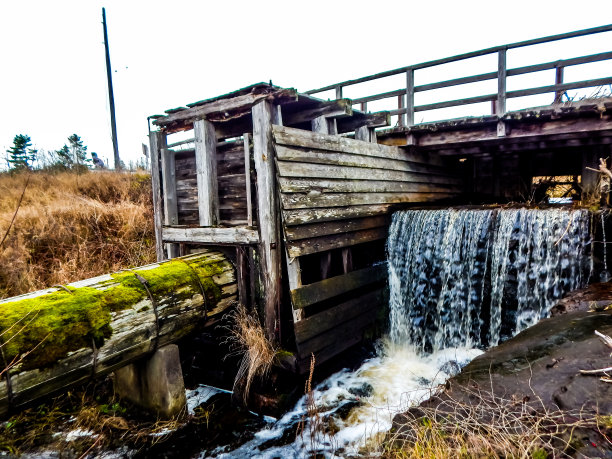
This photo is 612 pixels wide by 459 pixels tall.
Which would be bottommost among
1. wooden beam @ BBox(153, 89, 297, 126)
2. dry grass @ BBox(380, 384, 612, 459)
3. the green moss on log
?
dry grass @ BBox(380, 384, 612, 459)

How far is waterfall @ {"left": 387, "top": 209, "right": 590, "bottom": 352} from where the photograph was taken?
522 centimetres

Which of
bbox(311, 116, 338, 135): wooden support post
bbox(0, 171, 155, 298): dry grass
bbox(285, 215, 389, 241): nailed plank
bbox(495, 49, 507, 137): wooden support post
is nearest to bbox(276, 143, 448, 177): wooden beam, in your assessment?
bbox(311, 116, 338, 135): wooden support post

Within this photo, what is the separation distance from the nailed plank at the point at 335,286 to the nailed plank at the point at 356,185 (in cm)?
134

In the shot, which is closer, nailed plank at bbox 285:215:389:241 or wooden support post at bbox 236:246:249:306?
nailed plank at bbox 285:215:389:241

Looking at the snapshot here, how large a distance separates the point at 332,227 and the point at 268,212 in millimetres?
1168

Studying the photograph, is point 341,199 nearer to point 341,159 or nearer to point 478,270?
point 341,159

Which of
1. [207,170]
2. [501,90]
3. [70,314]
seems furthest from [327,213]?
[501,90]

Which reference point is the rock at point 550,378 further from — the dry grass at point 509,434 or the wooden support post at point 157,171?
the wooden support post at point 157,171

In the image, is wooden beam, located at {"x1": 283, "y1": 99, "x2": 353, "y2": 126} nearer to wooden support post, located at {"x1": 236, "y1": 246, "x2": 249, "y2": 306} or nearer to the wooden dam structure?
the wooden dam structure

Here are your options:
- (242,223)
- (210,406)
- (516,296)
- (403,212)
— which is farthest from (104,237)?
(516,296)

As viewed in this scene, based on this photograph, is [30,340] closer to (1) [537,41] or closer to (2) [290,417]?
(2) [290,417]

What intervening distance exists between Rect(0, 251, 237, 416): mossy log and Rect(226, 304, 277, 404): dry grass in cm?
42

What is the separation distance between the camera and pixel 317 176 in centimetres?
504

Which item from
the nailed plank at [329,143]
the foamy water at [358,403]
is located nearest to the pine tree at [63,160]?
the nailed plank at [329,143]
